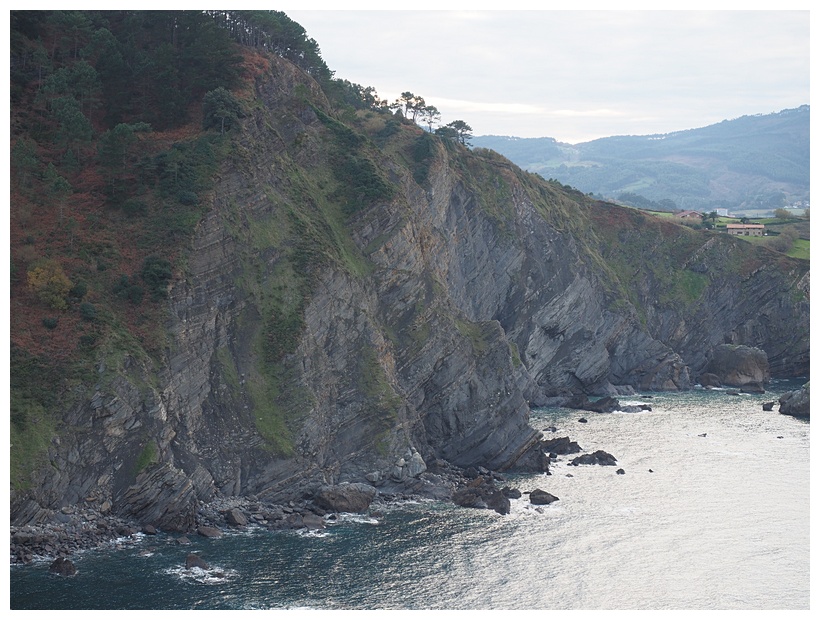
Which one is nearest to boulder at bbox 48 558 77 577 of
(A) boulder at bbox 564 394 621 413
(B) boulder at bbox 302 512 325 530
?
(B) boulder at bbox 302 512 325 530

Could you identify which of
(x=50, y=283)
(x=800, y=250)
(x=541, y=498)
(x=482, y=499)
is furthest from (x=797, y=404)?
(x=50, y=283)

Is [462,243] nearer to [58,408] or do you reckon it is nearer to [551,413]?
[551,413]

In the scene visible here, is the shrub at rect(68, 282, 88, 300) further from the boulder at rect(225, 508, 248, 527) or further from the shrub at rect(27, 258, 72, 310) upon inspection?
the boulder at rect(225, 508, 248, 527)

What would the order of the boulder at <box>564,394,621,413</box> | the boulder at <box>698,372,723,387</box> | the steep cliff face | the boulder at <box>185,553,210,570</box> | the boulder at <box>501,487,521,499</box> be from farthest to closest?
the boulder at <box>698,372,723,387</box> → the boulder at <box>564,394,621,413</box> → the boulder at <box>501,487,521,499</box> → the steep cliff face → the boulder at <box>185,553,210,570</box>

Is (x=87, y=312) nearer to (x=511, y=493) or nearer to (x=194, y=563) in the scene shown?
(x=194, y=563)

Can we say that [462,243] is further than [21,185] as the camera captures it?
Yes

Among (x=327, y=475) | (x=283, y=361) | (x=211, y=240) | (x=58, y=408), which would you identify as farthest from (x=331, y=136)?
(x=58, y=408)
